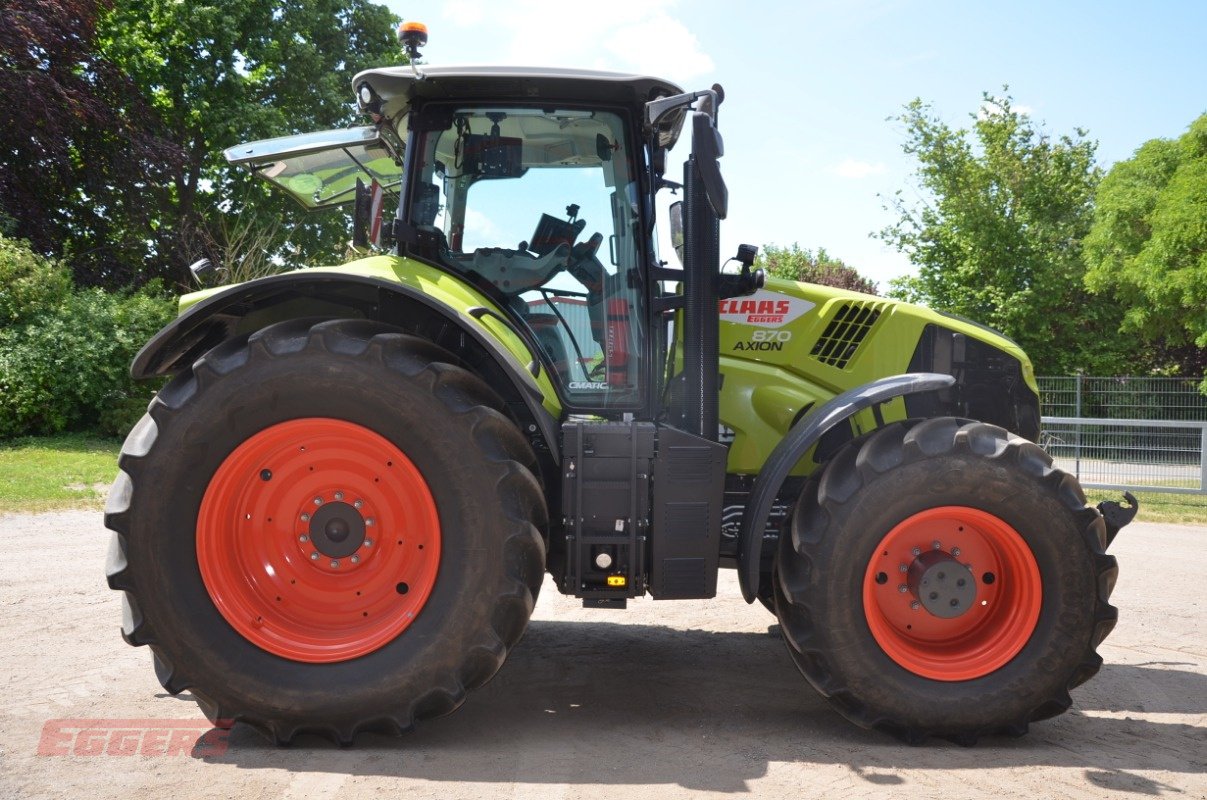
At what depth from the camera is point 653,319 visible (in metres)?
4.15

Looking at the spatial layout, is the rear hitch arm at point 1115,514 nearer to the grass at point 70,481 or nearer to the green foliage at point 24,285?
the grass at point 70,481

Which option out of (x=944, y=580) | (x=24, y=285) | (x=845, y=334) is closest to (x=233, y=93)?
(x=24, y=285)

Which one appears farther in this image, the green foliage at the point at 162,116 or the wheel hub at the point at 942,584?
the green foliage at the point at 162,116

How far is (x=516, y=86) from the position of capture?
4055mm

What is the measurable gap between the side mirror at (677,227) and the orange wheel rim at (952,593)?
1.44 m

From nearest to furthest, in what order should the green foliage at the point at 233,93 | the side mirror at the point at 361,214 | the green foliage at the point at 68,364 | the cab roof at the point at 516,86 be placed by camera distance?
the cab roof at the point at 516,86, the side mirror at the point at 361,214, the green foliage at the point at 68,364, the green foliage at the point at 233,93

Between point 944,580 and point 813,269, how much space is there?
147 ft

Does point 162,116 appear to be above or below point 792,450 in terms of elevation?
above

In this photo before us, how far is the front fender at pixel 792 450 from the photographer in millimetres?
3631

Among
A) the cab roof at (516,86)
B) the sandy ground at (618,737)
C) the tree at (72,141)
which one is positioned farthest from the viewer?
the tree at (72,141)

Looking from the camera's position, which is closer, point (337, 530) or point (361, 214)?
point (337, 530)

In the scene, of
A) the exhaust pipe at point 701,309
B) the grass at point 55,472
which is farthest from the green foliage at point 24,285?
the exhaust pipe at point 701,309

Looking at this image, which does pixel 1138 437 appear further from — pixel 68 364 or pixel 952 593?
pixel 68 364

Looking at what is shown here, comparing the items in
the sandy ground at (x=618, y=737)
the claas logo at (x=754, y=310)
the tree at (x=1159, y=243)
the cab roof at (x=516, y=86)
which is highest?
the tree at (x=1159, y=243)
